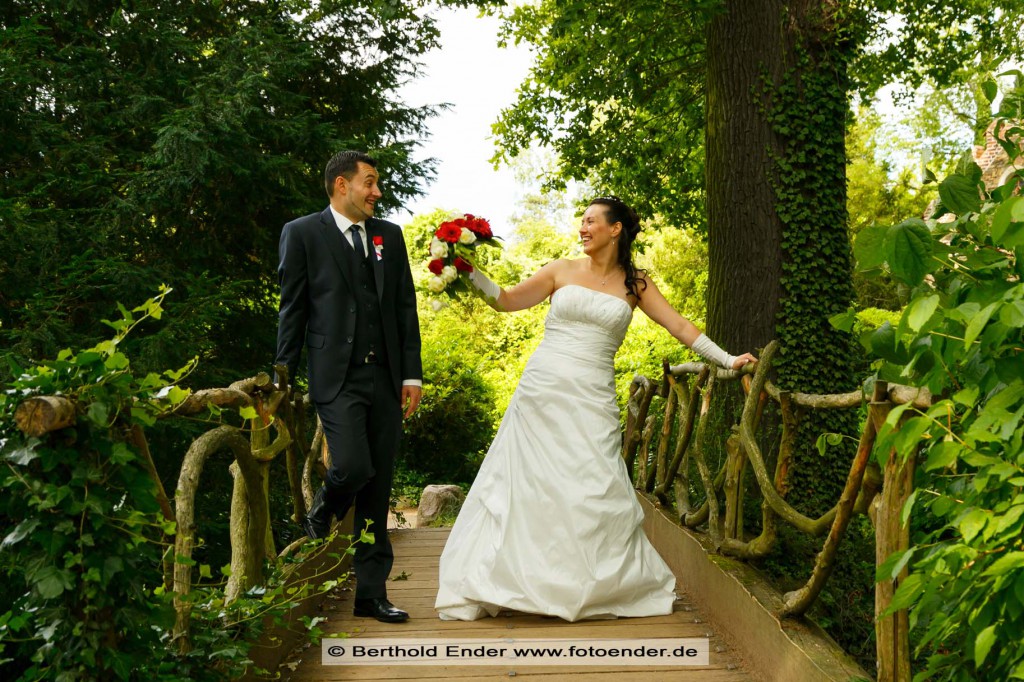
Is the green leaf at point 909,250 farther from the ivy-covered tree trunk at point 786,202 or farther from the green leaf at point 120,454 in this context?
the ivy-covered tree trunk at point 786,202

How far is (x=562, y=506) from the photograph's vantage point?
485 centimetres

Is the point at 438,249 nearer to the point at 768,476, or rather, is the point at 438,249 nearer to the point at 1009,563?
the point at 768,476

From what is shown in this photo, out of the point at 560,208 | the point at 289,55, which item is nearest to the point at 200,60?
the point at 289,55

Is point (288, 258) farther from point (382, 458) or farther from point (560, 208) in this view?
point (560, 208)

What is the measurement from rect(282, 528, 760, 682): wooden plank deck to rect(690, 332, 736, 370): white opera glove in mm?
1279

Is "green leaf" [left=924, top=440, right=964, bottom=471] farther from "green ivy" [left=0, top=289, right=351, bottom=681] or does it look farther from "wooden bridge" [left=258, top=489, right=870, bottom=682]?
"green ivy" [left=0, top=289, right=351, bottom=681]

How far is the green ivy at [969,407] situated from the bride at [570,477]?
2543mm

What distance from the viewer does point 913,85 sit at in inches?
489

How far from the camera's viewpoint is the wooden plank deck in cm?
377

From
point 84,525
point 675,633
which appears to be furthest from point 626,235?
point 84,525

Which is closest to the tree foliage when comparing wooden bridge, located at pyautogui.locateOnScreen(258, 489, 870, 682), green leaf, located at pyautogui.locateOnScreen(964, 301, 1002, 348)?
wooden bridge, located at pyautogui.locateOnScreen(258, 489, 870, 682)

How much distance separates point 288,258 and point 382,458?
101 centimetres

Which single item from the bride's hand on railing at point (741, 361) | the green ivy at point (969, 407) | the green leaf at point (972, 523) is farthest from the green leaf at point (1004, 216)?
the bride's hand on railing at point (741, 361)

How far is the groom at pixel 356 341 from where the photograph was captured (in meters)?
4.24
